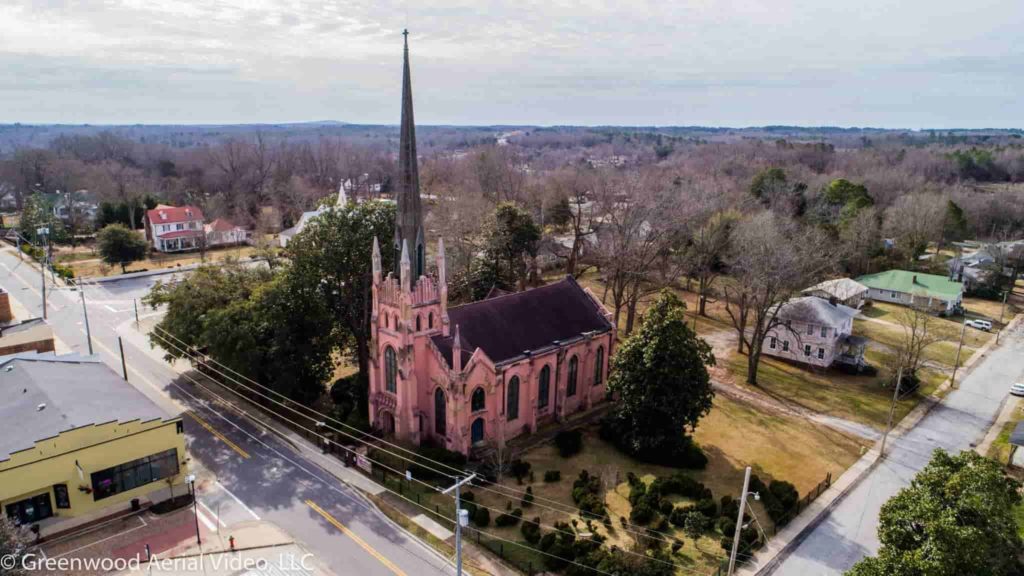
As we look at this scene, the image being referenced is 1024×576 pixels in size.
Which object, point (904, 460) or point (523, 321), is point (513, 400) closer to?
point (523, 321)

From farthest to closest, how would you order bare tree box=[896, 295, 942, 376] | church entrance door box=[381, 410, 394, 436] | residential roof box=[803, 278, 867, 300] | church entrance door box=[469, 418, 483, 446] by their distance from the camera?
1. residential roof box=[803, 278, 867, 300]
2. bare tree box=[896, 295, 942, 376]
3. church entrance door box=[381, 410, 394, 436]
4. church entrance door box=[469, 418, 483, 446]

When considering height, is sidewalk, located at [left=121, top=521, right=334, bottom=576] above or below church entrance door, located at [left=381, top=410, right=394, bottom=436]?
below

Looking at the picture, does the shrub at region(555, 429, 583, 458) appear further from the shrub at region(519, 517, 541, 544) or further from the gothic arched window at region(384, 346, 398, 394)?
the gothic arched window at region(384, 346, 398, 394)

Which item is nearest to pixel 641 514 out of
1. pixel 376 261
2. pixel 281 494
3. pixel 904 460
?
pixel 281 494

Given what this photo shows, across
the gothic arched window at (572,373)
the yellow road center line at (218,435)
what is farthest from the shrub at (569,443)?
the yellow road center line at (218,435)

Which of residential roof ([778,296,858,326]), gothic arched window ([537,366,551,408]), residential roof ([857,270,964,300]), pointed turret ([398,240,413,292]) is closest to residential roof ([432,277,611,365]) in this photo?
gothic arched window ([537,366,551,408])

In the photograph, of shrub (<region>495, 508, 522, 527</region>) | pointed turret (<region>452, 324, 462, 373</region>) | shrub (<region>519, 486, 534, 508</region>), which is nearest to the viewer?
shrub (<region>495, 508, 522, 527</region>)

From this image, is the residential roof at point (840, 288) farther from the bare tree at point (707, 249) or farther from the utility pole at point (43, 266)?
the utility pole at point (43, 266)
